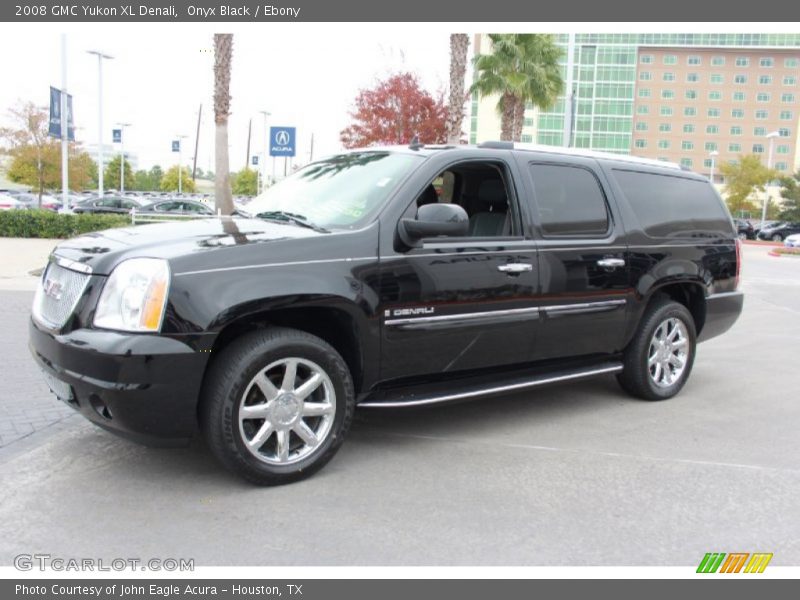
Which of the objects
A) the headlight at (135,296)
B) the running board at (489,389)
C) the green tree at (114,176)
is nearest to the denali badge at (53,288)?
the headlight at (135,296)

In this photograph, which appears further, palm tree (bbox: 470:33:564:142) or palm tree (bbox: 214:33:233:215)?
palm tree (bbox: 470:33:564:142)

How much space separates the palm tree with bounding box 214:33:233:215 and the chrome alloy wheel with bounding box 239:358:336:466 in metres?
14.3

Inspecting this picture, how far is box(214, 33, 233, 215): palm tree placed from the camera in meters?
17.7

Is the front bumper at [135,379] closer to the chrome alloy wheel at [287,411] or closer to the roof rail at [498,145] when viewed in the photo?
the chrome alloy wheel at [287,411]

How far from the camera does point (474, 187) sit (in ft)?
17.3

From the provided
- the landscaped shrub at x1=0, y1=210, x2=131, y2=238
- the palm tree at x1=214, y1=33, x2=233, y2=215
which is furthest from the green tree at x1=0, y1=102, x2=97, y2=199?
the palm tree at x1=214, y1=33, x2=233, y2=215

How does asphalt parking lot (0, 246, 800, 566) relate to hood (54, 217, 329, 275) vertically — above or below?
below

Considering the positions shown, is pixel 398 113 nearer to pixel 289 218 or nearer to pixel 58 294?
pixel 289 218

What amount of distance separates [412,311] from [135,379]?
5.38ft

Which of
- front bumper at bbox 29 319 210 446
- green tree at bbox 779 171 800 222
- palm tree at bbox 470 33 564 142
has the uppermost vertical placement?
palm tree at bbox 470 33 564 142

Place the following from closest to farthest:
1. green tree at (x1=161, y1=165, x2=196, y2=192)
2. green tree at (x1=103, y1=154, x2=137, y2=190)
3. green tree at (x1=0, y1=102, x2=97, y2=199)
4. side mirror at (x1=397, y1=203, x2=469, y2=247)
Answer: side mirror at (x1=397, y1=203, x2=469, y2=247) → green tree at (x1=0, y1=102, x2=97, y2=199) → green tree at (x1=103, y1=154, x2=137, y2=190) → green tree at (x1=161, y1=165, x2=196, y2=192)

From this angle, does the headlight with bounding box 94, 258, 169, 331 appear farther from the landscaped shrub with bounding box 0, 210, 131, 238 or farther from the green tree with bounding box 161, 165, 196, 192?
the green tree with bounding box 161, 165, 196, 192

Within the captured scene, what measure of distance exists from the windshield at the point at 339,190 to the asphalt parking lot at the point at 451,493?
1553mm

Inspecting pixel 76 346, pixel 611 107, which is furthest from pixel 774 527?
pixel 611 107
